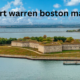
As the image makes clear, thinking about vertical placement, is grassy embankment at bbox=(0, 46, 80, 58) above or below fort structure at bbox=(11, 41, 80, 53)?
below

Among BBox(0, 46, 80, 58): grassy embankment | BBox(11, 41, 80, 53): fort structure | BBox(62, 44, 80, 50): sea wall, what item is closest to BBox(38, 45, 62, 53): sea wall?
BBox(11, 41, 80, 53): fort structure

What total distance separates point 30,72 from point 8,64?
21.9ft

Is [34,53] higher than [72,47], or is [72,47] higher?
[72,47]

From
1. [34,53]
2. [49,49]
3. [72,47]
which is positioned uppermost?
[72,47]

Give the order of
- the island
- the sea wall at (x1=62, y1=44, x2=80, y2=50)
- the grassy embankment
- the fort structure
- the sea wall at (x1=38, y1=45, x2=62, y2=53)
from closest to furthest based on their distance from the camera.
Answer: the island
the grassy embankment
the sea wall at (x1=38, y1=45, x2=62, y2=53)
the fort structure
the sea wall at (x1=62, y1=44, x2=80, y2=50)

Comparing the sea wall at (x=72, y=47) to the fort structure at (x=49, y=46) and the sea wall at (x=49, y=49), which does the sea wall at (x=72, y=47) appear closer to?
the fort structure at (x=49, y=46)

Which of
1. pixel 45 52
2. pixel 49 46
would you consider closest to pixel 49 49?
pixel 49 46

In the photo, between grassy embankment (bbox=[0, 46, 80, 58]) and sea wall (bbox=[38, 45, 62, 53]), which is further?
sea wall (bbox=[38, 45, 62, 53])

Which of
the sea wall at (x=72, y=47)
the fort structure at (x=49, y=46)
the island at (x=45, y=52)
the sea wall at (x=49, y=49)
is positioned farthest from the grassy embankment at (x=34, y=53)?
the sea wall at (x=72, y=47)

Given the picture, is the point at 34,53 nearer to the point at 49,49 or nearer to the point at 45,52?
the point at 45,52

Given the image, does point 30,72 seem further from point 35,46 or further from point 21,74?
point 35,46

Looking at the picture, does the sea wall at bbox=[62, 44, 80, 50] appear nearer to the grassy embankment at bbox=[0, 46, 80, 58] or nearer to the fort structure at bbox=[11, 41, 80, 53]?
the fort structure at bbox=[11, 41, 80, 53]

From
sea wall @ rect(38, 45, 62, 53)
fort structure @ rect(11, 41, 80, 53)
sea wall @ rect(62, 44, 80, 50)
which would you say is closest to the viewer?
sea wall @ rect(38, 45, 62, 53)

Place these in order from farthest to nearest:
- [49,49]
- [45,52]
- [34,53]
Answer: [49,49], [45,52], [34,53]
